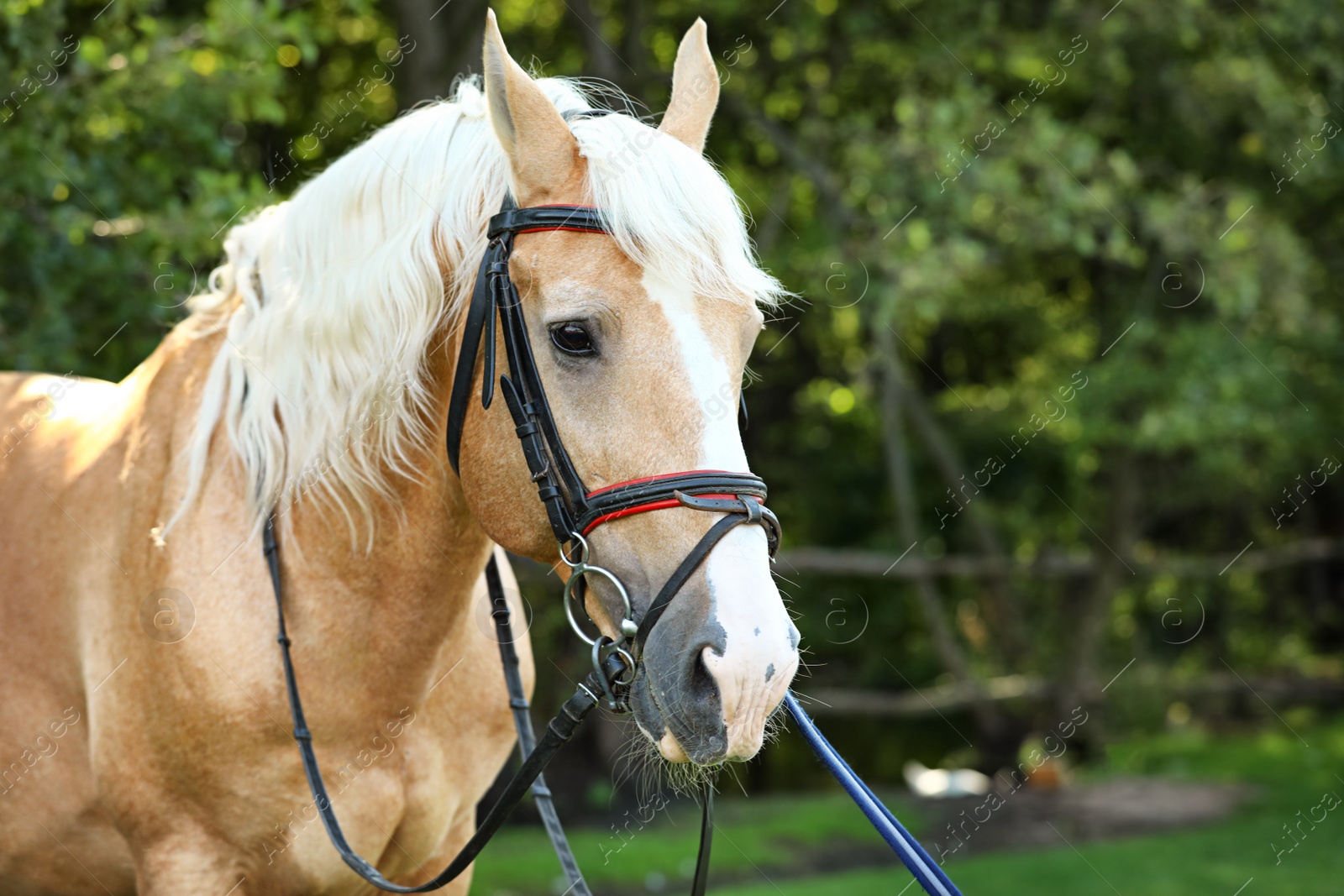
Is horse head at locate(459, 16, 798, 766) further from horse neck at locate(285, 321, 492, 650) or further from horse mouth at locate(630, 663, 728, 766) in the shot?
horse neck at locate(285, 321, 492, 650)

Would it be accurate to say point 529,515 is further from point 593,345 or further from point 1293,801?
point 1293,801

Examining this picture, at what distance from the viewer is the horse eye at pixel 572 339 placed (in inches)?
77.5

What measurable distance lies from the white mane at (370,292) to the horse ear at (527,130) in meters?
0.05

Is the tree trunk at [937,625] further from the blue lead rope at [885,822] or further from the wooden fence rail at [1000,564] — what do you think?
the blue lead rope at [885,822]

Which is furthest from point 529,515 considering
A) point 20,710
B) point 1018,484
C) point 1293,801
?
point 1018,484

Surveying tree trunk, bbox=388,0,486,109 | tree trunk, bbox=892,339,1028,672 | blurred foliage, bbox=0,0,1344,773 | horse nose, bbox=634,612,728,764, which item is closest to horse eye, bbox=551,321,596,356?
horse nose, bbox=634,612,728,764

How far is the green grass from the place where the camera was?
7.12 m

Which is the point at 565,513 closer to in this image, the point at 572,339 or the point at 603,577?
the point at 603,577

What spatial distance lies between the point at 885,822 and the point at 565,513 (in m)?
0.82

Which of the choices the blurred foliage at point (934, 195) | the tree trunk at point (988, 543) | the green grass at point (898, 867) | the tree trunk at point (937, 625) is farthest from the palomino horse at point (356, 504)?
the tree trunk at point (937, 625)

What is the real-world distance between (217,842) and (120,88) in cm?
288


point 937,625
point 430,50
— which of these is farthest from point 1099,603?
point 430,50

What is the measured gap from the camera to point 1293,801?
31.1 ft

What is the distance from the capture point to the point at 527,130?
2.04 m
